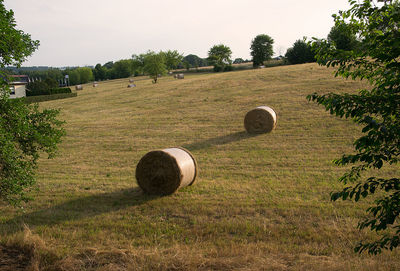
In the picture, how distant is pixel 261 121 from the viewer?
2155 centimetres

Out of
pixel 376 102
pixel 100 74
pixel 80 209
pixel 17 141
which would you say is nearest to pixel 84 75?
pixel 100 74

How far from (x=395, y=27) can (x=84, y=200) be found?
34.2 ft

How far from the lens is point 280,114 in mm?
25734

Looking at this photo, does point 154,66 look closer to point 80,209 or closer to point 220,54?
point 80,209

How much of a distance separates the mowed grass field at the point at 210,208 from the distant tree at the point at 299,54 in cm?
5031

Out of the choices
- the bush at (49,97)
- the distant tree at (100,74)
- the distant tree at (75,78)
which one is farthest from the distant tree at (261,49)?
the distant tree at (75,78)

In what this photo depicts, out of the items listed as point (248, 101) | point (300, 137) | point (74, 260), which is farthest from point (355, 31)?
point (248, 101)

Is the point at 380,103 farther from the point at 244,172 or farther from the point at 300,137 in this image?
the point at 300,137

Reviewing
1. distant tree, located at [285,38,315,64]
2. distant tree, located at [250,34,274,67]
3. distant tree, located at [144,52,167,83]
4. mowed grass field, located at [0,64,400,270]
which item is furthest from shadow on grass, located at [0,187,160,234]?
distant tree, located at [250,34,274,67]

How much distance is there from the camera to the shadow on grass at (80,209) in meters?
9.98

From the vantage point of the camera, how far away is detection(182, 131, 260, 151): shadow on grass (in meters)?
19.3

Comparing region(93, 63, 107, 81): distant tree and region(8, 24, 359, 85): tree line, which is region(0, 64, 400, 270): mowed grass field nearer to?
region(8, 24, 359, 85): tree line

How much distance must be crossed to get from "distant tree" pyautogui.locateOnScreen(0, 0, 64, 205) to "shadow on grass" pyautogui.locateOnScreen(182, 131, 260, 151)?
33.2 feet

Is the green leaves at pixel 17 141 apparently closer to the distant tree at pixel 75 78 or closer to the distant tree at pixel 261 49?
the distant tree at pixel 261 49
